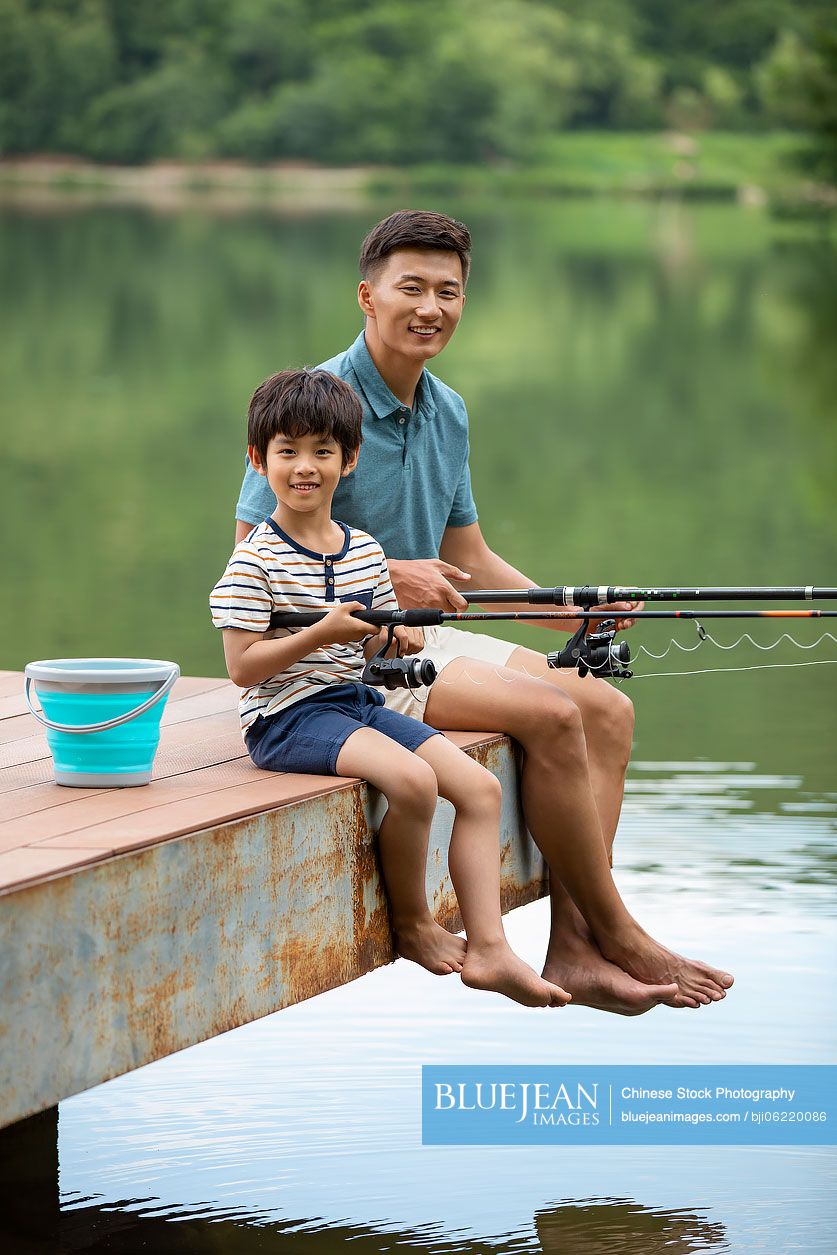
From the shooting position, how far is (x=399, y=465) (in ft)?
11.3

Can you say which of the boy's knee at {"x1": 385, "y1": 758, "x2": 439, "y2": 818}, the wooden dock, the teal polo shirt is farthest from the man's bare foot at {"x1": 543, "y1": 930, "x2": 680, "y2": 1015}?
the teal polo shirt

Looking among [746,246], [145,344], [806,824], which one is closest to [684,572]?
[806,824]

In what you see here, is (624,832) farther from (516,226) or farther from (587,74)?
(587,74)

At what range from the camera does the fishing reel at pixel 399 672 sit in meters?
3.01

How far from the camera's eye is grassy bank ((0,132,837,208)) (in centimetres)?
3388

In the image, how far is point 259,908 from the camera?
2.81 m

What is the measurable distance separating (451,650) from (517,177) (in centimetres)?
3289

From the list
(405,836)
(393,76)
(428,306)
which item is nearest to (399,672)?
(405,836)

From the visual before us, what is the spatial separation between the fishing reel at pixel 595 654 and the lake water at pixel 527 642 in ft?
2.73

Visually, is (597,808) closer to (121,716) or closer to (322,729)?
(322,729)

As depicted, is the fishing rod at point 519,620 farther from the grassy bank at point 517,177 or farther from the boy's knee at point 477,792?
the grassy bank at point 517,177

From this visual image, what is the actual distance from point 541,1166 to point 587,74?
36.4m

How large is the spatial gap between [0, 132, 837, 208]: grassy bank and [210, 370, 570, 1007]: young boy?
98.4 feet

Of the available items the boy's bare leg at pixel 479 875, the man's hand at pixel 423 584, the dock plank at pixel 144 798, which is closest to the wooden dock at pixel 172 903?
the dock plank at pixel 144 798
